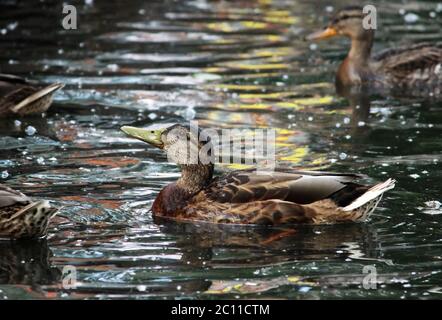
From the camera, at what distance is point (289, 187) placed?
9.76 metres

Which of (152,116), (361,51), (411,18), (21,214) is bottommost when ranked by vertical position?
(21,214)

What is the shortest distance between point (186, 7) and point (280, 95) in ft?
22.3

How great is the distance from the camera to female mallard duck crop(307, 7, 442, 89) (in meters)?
15.5

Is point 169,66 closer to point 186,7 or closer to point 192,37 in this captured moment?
point 192,37

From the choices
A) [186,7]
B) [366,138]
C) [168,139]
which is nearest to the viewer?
[168,139]

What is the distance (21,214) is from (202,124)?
15.6 feet


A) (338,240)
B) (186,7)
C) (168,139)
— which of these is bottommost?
(338,240)

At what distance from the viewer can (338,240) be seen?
9406mm

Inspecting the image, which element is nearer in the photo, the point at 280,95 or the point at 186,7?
the point at 280,95

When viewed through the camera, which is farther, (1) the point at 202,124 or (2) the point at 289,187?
(1) the point at 202,124

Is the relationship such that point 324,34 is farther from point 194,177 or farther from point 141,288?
point 141,288

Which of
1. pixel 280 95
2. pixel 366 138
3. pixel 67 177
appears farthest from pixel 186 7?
pixel 67 177

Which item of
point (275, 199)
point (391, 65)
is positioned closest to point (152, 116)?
point (391, 65)

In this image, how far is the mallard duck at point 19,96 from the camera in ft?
45.3
